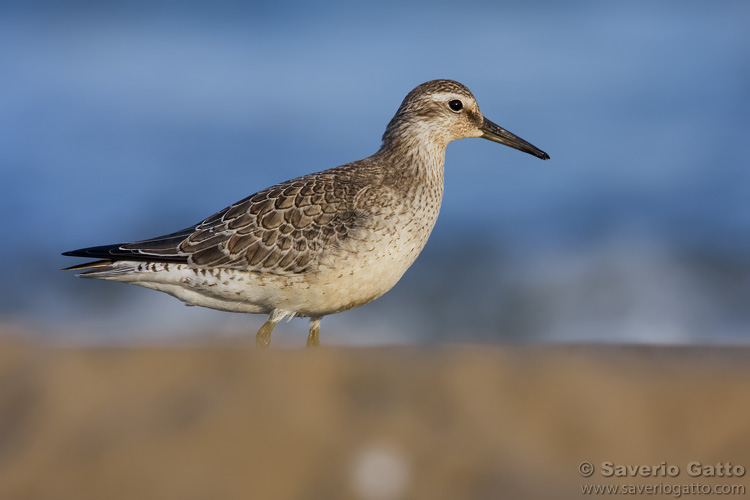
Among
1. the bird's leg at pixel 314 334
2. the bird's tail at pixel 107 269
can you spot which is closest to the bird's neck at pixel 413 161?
the bird's leg at pixel 314 334

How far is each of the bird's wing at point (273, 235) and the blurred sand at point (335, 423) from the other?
1.88m

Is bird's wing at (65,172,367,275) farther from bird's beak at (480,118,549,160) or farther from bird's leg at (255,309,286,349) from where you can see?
bird's beak at (480,118,549,160)

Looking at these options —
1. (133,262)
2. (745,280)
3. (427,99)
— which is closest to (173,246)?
(133,262)

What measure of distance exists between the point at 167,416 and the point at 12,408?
0.85 meters

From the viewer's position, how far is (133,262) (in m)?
7.58

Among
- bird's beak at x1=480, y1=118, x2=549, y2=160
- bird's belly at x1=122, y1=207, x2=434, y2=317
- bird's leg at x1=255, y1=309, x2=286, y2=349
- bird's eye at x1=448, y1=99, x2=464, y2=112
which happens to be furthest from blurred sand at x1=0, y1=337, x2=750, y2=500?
bird's beak at x1=480, y1=118, x2=549, y2=160

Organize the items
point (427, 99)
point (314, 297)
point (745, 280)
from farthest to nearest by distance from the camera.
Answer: point (745, 280), point (427, 99), point (314, 297)

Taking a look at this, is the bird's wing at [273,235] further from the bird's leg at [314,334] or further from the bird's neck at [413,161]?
the bird's leg at [314,334]

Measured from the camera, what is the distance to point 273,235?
7488 millimetres

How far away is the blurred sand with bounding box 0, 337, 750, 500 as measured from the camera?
12.0 feet

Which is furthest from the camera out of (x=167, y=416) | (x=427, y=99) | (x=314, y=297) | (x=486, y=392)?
(x=427, y=99)

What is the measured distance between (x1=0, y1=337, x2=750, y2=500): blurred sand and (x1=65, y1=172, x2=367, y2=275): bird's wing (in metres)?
1.88

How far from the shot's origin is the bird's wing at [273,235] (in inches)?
286

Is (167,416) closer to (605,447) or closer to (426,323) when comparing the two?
(605,447)
